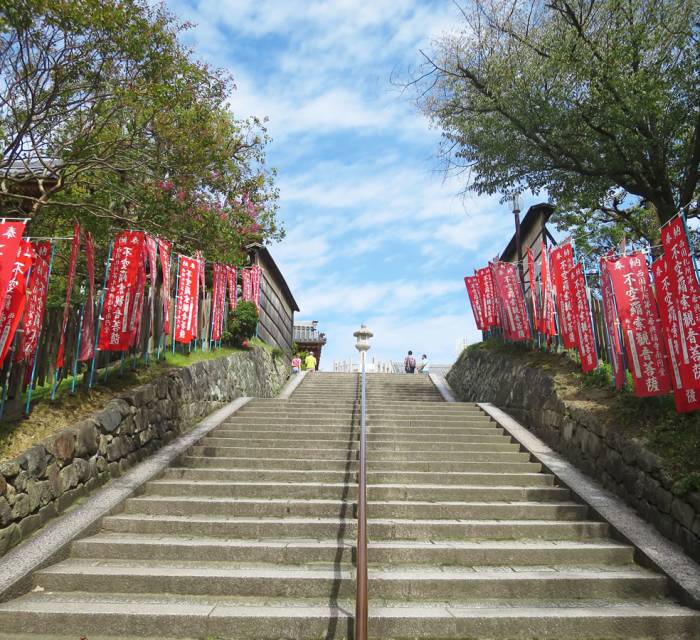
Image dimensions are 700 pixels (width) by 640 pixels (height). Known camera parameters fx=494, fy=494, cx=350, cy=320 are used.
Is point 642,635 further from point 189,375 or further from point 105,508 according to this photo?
point 189,375

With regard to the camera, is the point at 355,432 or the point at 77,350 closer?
the point at 77,350

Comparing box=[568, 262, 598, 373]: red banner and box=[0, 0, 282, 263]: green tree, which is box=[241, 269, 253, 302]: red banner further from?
box=[568, 262, 598, 373]: red banner

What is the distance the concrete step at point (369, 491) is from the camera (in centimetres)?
604

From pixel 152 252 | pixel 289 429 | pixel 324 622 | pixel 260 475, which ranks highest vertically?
pixel 152 252

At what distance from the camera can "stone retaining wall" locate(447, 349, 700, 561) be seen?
15.7 feet

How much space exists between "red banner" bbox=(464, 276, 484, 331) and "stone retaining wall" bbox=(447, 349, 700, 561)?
1859mm

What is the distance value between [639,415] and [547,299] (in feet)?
11.9

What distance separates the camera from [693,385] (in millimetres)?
5148

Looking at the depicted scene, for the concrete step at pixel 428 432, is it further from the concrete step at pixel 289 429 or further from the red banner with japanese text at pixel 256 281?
the red banner with japanese text at pixel 256 281

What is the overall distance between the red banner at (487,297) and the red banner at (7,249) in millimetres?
10435

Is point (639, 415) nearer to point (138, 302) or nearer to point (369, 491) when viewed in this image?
point (369, 491)

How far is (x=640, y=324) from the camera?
20.3ft

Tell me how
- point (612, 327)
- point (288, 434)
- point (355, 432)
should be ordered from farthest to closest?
1. point (355, 432)
2. point (288, 434)
3. point (612, 327)

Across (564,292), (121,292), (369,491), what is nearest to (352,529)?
(369,491)
